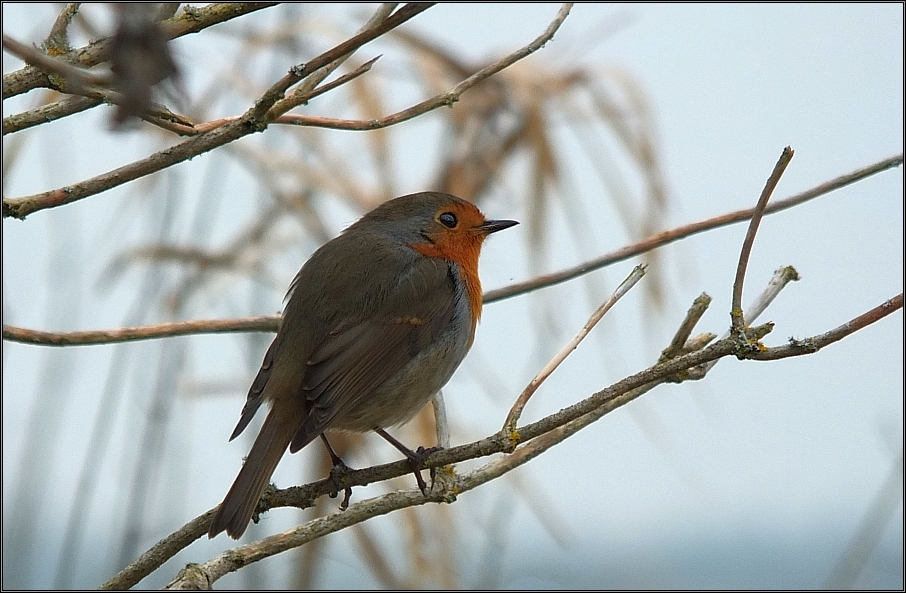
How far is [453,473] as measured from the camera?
7.08ft

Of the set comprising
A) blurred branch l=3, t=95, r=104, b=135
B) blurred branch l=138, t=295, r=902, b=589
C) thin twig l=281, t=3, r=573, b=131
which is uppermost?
thin twig l=281, t=3, r=573, b=131

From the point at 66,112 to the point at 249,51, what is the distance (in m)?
2.36

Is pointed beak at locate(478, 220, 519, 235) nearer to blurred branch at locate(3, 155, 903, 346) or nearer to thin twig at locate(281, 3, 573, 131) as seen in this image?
blurred branch at locate(3, 155, 903, 346)

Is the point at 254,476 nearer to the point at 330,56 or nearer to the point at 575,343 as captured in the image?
the point at 575,343

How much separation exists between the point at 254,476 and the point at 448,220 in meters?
1.35

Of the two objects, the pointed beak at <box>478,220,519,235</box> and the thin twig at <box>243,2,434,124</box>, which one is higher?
the pointed beak at <box>478,220,519,235</box>

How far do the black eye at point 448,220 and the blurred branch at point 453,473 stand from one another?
1297 mm

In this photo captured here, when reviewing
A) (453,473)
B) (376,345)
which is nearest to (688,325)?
(453,473)

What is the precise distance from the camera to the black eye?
3273 mm

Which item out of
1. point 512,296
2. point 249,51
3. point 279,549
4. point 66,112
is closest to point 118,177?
point 66,112

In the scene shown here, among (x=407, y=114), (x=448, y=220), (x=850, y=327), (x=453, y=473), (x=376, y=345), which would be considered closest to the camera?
(x=850, y=327)

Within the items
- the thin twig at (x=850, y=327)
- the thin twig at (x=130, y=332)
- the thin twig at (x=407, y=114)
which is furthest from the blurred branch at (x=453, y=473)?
the thin twig at (x=407, y=114)

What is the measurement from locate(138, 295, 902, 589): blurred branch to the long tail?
0.19 ft

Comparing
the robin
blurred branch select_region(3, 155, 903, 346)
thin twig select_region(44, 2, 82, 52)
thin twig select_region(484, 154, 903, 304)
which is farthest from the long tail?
thin twig select_region(44, 2, 82, 52)
